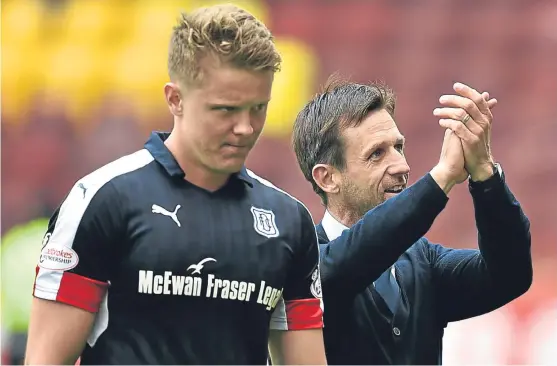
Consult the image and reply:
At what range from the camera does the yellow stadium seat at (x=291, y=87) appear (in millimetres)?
10016

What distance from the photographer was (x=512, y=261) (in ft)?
10.8

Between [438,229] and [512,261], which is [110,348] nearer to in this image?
[512,261]

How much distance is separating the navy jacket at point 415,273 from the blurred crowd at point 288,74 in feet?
19.8

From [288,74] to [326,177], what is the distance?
6.58 meters

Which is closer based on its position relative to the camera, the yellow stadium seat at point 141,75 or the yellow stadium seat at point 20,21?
the yellow stadium seat at point 141,75

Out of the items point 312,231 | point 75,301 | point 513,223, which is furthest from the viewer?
point 513,223

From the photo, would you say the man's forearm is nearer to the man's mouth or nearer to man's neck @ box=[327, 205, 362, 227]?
the man's mouth

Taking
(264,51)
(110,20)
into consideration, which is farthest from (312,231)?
(110,20)

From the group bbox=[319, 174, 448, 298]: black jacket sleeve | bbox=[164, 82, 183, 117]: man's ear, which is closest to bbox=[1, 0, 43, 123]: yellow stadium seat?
bbox=[319, 174, 448, 298]: black jacket sleeve

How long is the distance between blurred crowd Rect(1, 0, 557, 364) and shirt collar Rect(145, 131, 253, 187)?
6.61 metres

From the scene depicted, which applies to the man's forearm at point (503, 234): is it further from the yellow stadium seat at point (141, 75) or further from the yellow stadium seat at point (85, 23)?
the yellow stadium seat at point (85, 23)

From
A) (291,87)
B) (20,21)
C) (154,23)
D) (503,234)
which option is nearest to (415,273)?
(503,234)

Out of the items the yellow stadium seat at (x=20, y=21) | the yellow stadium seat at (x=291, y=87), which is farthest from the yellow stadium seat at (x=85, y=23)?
the yellow stadium seat at (x=291, y=87)

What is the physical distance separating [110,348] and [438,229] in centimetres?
668
